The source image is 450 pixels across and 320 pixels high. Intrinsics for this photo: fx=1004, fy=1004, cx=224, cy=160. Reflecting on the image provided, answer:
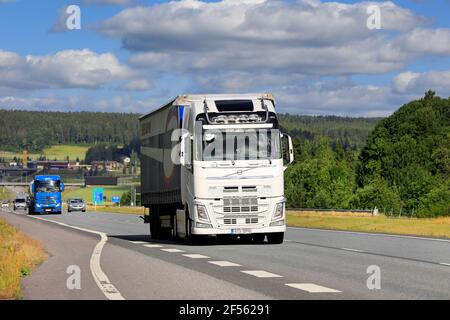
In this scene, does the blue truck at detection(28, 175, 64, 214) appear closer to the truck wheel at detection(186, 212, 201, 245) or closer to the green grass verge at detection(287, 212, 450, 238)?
the green grass verge at detection(287, 212, 450, 238)

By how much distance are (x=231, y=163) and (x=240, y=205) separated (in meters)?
1.11

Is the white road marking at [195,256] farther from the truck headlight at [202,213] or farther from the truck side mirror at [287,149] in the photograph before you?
the truck side mirror at [287,149]

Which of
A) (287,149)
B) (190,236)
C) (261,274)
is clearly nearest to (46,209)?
(190,236)

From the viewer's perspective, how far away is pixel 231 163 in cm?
2583

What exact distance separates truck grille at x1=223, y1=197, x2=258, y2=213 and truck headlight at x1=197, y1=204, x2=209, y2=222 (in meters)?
0.50

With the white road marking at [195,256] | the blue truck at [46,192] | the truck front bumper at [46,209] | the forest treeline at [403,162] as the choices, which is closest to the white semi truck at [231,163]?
the white road marking at [195,256]

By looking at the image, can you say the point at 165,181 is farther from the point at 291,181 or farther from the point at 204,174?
the point at 291,181

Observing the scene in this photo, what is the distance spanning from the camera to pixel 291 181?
417 feet

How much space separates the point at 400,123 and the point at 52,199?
126 ft

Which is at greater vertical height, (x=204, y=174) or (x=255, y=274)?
(x=204, y=174)

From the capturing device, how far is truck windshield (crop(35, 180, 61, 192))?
84.4 meters

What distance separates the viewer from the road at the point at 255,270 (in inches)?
551
